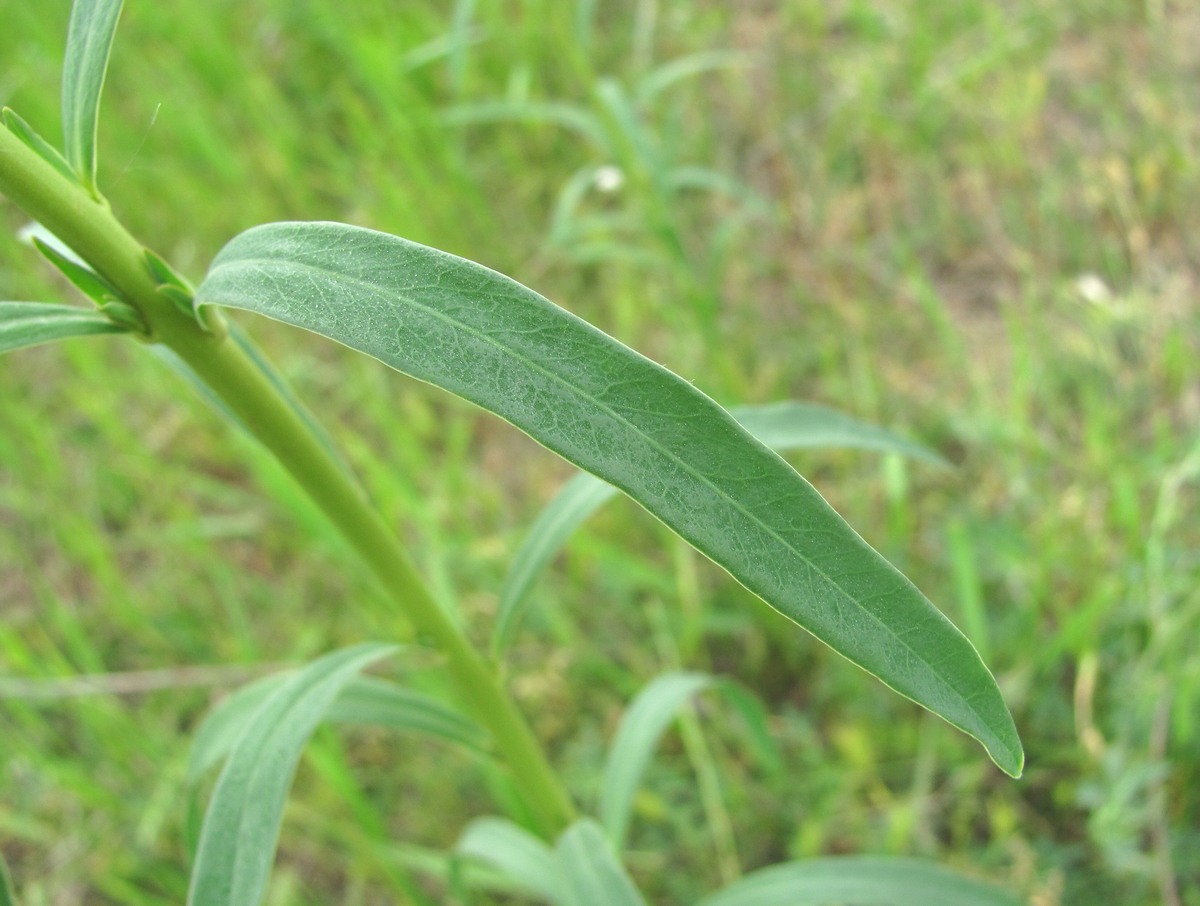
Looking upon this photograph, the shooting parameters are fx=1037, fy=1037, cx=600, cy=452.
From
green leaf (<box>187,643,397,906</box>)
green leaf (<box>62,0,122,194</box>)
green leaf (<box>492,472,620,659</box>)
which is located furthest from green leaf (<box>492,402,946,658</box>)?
green leaf (<box>62,0,122,194</box>)

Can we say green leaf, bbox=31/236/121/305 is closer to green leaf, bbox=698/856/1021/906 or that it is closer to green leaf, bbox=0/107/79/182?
green leaf, bbox=0/107/79/182

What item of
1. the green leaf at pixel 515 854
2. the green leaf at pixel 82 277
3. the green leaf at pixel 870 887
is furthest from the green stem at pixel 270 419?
the green leaf at pixel 870 887

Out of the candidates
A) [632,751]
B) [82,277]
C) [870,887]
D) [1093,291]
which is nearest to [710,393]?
[1093,291]

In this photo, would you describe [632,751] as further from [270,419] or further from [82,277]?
[82,277]

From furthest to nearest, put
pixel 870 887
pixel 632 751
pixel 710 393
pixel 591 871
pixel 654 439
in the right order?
pixel 710 393, pixel 632 751, pixel 870 887, pixel 591 871, pixel 654 439

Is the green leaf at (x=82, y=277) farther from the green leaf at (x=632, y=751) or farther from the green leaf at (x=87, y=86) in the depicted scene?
the green leaf at (x=632, y=751)

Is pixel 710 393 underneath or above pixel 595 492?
underneath

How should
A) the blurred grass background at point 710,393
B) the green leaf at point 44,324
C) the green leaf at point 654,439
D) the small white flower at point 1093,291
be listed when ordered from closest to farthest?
the green leaf at point 654,439 < the green leaf at point 44,324 < the blurred grass background at point 710,393 < the small white flower at point 1093,291
